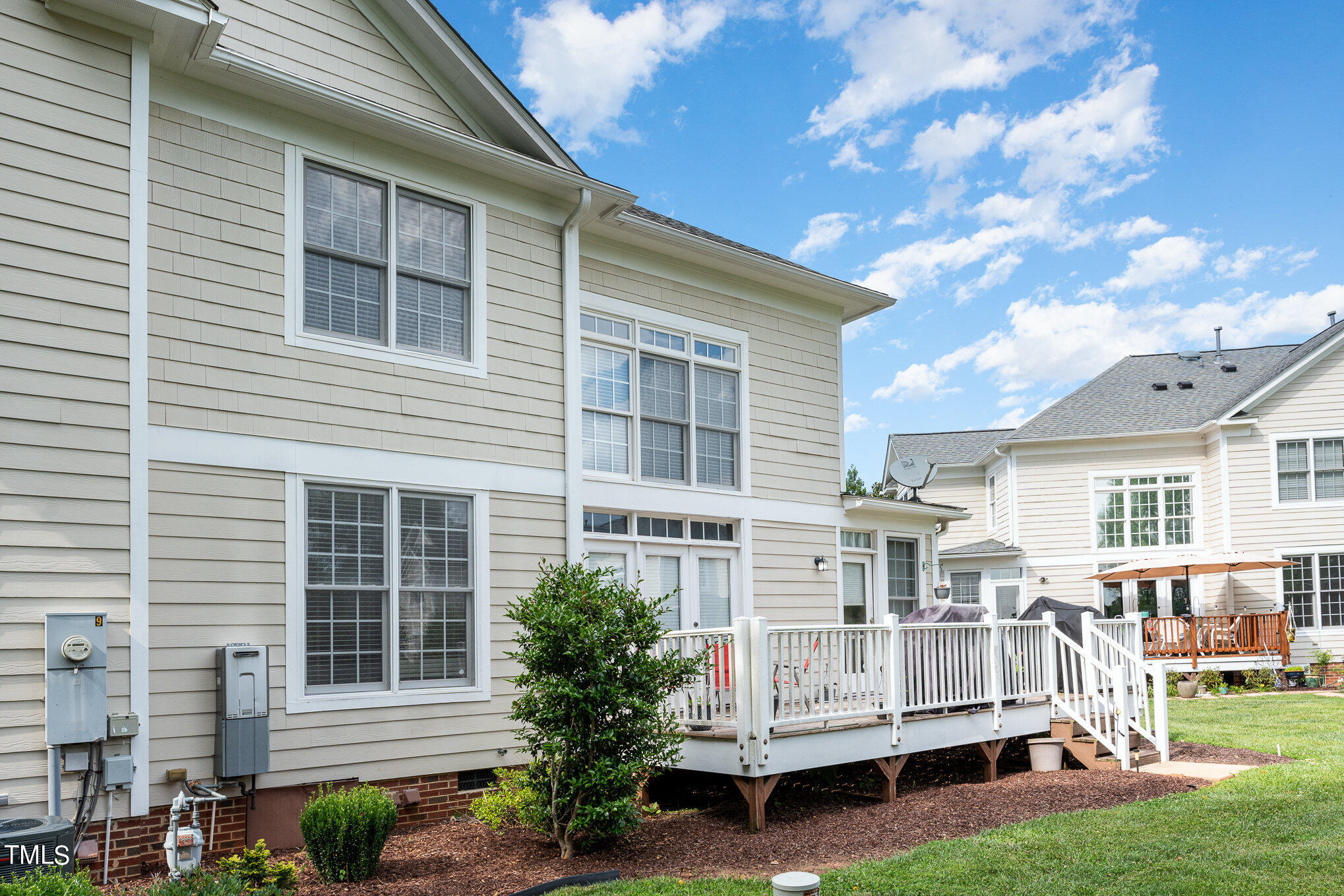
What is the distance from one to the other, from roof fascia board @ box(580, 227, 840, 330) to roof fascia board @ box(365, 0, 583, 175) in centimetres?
122

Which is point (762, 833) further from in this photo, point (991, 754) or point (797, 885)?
point (797, 885)

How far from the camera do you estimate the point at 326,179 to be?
322 inches

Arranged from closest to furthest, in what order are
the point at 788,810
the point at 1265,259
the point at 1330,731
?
1. the point at 788,810
2. the point at 1330,731
3. the point at 1265,259

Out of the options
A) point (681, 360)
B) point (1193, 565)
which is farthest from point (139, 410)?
point (1193, 565)

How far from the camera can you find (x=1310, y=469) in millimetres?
21047

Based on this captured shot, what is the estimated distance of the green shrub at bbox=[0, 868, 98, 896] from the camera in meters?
4.30

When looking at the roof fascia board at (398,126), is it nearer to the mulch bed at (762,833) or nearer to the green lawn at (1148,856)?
the mulch bed at (762,833)

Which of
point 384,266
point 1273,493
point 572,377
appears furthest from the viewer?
point 1273,493

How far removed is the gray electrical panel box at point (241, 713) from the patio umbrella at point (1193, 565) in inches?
738

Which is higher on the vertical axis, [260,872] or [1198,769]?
[260,872]

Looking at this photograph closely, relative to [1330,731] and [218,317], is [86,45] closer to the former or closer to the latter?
[218,317]

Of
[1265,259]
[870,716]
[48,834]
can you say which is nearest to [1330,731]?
[870,716]

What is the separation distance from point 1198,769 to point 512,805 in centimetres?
724

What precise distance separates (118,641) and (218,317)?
2435 millimetres
